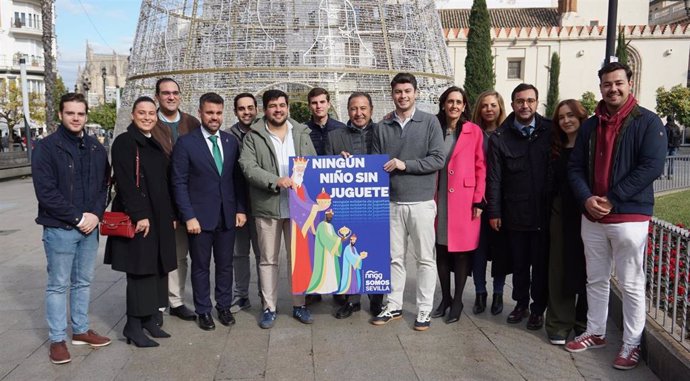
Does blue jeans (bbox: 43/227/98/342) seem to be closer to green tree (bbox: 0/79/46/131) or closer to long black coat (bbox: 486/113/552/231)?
long black coat (bbox: 486/113/552/231)

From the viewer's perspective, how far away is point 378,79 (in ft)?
46.8

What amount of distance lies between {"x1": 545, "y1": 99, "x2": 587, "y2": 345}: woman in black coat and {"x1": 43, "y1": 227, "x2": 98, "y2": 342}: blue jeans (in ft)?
13.2

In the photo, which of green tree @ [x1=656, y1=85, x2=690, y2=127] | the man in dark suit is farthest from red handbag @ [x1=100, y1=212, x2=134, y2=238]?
green tree @ [x1=656, y1=85, x2=690, y2=127]

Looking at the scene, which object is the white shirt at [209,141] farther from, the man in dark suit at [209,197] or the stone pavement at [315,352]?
the stone pavement at [315,352]

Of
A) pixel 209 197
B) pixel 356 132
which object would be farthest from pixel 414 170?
pixel 209 197

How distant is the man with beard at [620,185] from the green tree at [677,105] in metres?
36.5

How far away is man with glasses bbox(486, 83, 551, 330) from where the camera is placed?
4.86 meters

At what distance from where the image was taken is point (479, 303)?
552 centimetres

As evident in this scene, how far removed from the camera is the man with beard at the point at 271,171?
16.1ft

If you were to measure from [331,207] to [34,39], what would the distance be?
63881mm

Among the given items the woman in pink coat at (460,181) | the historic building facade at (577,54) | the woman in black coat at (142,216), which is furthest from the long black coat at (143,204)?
the historic building facade at (577,54)

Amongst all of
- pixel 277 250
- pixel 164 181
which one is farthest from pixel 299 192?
pixel 164 181

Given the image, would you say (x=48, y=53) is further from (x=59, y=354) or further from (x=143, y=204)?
(x=59, y=354)

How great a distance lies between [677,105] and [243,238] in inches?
1493
